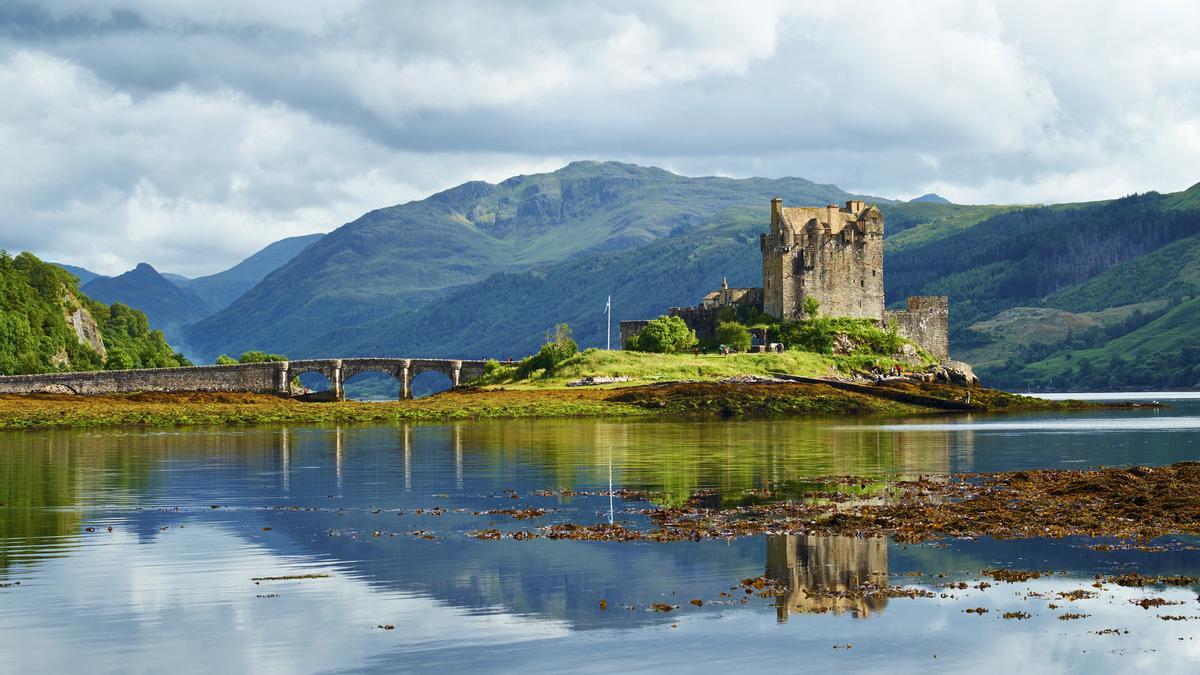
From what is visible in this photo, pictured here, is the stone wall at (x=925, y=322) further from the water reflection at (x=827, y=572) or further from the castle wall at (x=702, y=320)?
the water reflection at (x=827, y=572)

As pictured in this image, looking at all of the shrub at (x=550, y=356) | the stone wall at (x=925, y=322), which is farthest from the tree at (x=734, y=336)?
the stone wall at (x=925, y=322)

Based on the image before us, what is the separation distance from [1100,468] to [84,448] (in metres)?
50.0

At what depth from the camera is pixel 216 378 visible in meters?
138

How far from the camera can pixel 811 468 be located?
54.9 metres

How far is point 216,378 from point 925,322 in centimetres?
6867

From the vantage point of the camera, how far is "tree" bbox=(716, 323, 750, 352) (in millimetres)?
130750

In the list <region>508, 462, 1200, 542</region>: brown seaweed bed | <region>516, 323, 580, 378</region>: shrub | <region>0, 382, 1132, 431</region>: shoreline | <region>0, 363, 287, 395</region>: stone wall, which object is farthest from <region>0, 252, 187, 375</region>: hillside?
<region>508, 462, 1200, 542</region>: brown seaweed bed

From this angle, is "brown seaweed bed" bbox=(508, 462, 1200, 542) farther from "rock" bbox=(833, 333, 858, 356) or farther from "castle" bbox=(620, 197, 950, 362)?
"castle" bbox=(620, 197, 950, 362)

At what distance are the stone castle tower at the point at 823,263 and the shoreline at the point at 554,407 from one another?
16.3 metres

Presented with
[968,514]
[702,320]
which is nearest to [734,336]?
[702,320]

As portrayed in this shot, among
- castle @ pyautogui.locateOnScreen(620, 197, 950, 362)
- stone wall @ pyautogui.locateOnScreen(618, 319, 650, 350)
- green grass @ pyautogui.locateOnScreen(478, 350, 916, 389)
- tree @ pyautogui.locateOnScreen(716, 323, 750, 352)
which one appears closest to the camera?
green grass @ pyautogui.locateOnScreen(478, 350, 916, 389)

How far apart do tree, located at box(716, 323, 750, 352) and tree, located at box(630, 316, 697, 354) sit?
283 cm

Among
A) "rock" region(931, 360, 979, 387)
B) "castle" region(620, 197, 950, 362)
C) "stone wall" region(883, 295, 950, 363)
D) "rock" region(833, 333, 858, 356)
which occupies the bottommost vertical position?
"rock" region(931, 360, 979, 387)

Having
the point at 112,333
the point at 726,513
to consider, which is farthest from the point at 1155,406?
the point at 112,333
